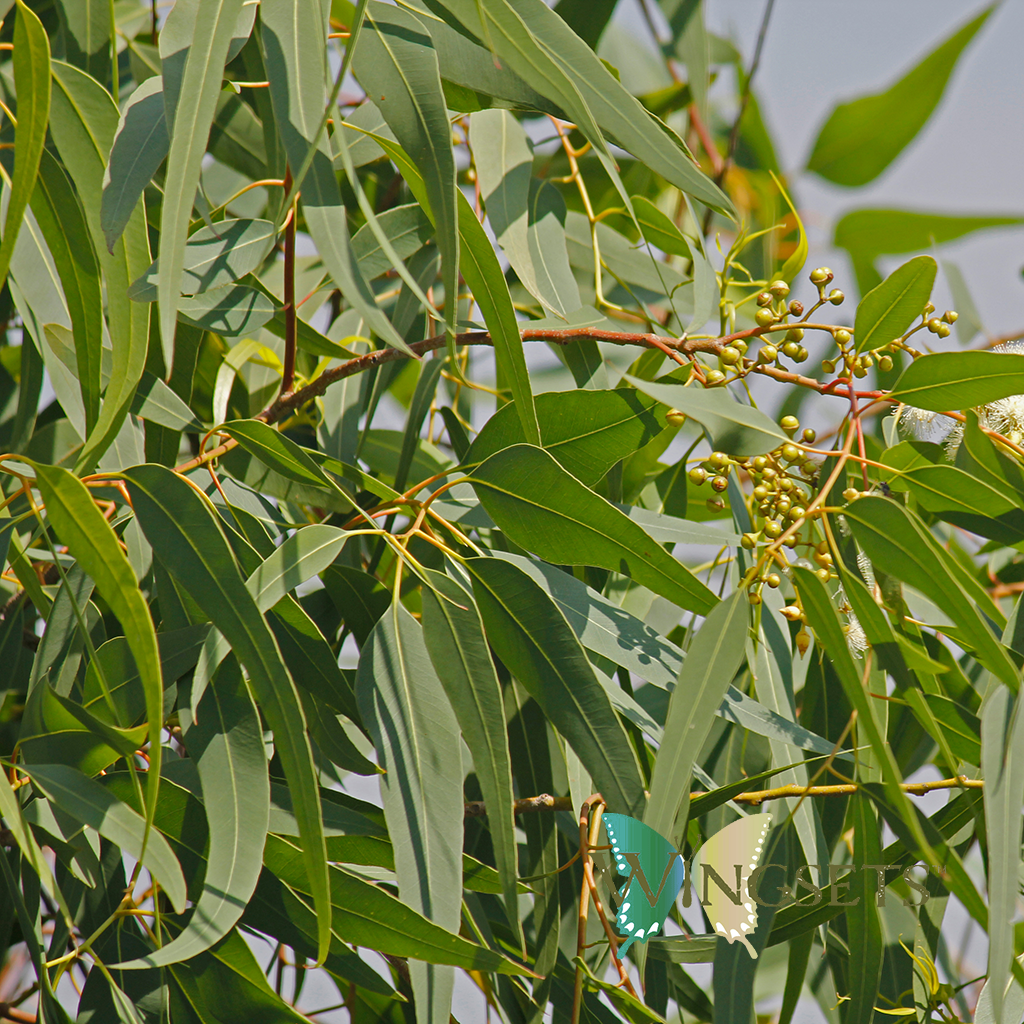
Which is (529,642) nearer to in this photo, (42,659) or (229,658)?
(229,658)

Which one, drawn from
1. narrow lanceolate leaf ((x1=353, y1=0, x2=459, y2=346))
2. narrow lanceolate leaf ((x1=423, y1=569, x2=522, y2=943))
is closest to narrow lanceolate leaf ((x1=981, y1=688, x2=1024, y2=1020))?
narrow lanceolate leaf ((x1=423, y1=569, x2=522, y2=943))

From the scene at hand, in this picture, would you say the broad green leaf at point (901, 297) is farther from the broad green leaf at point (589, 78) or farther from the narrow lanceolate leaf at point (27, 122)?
the narrow lanceolate leaf at point (27, 122)

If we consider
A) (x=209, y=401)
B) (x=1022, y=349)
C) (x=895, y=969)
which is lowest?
(x=895, y=969)

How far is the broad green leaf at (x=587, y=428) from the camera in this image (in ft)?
1.99

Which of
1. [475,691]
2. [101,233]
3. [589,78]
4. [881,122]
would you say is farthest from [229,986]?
[881,122]

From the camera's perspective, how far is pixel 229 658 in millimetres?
572

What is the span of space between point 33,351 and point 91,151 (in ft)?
0.73

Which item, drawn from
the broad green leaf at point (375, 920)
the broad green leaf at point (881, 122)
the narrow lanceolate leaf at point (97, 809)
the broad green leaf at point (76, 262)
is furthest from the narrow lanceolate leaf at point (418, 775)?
the broad green leaf at point (881, 122)

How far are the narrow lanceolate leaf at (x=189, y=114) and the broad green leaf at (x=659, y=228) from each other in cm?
43

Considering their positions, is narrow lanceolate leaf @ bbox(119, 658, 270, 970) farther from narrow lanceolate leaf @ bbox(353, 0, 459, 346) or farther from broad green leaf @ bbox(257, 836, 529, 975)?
narrow lanceolate leaf @ bbox(353, 0, 459, 346)

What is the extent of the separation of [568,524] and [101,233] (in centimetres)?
32

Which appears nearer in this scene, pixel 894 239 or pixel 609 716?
pixel 609 716

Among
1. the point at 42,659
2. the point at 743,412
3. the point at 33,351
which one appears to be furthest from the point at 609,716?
the point at 33,351

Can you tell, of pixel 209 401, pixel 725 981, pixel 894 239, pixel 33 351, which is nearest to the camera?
pixel 725 981
